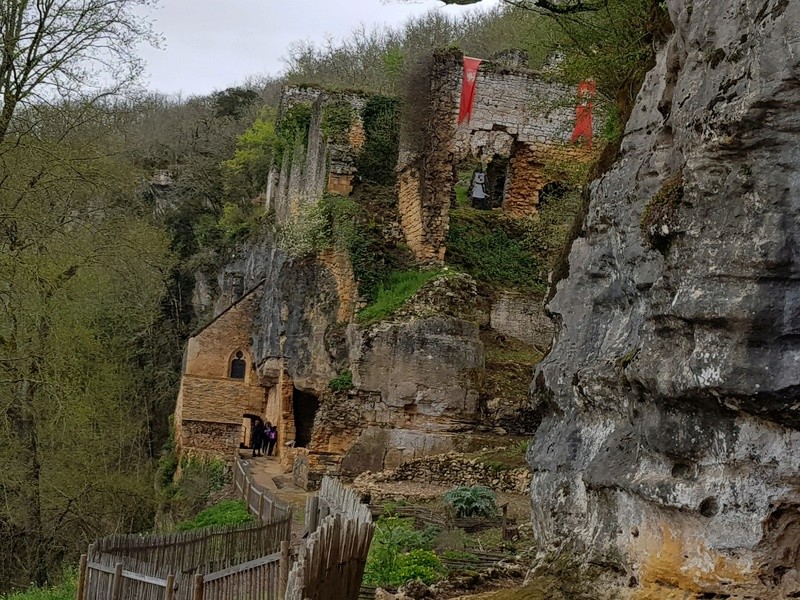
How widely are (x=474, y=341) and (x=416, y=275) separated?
2.48 metres

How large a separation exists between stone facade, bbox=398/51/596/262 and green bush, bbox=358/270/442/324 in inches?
21.9

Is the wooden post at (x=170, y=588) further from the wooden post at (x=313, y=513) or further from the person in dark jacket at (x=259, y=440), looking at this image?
the person in dark jacket at (x=259, y=440)

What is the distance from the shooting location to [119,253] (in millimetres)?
15703

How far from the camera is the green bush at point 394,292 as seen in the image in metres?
18.3

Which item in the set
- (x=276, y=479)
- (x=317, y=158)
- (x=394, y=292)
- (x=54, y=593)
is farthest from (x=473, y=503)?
(x=317, y=158)

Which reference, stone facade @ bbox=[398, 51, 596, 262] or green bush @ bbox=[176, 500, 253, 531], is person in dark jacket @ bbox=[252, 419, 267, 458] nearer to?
green bush @ bbox=[176, 500, 253, 531]

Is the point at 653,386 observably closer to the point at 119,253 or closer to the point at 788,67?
the point at 788,67

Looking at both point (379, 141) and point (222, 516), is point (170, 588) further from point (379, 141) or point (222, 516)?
point (379, 141)

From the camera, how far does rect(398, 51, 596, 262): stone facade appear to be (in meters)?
19.6

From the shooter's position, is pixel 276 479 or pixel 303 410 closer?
pixel 276 479

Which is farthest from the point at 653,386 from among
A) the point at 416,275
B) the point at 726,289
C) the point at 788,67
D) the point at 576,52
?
the point at 416,275

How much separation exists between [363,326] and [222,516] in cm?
465

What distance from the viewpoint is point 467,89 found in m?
21.1

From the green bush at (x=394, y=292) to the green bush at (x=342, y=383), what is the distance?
1183 mm
